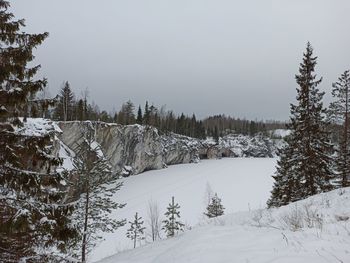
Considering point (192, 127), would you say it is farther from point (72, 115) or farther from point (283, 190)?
point (283, 190)

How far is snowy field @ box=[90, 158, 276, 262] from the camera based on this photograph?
2942 cm

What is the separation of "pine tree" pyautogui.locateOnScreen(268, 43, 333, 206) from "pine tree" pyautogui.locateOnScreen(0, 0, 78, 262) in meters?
14.3

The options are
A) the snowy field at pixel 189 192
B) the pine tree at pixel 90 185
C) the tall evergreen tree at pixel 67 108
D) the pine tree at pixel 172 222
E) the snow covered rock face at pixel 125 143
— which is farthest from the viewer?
the tall evergreen tree at pixel 67 108

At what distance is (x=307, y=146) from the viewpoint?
16.5 metres

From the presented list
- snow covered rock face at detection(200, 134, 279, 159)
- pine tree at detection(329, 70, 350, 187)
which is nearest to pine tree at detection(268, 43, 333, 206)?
pine tree at detection(329, 70, 350, 187)

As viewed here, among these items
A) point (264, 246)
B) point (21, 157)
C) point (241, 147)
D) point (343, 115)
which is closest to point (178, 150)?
point (241, 147)

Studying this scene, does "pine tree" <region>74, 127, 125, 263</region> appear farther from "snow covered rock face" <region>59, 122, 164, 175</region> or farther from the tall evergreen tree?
the tall evergreen tree

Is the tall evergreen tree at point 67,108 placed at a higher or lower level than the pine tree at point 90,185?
higher

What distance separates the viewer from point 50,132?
591 centimetres

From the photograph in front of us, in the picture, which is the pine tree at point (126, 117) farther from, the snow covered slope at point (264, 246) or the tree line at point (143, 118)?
the snow covered slope at point (264, 246)

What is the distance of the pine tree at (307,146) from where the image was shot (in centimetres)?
1630

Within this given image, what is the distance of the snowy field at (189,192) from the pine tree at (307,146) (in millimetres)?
11306

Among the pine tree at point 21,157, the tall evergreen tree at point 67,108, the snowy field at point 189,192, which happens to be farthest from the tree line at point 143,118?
the pine tree at point 21,157

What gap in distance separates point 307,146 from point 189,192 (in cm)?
2636
